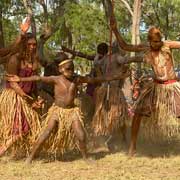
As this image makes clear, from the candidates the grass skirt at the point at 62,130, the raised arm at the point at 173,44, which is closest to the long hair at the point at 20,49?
the grass skirt at the point at 62,130

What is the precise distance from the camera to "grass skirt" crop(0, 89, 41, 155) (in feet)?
20.1

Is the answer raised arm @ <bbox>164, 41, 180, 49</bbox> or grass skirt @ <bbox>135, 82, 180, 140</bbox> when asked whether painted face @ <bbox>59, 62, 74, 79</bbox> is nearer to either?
grass skirt @ <bbox>135, 82, 180, 140</bbox>

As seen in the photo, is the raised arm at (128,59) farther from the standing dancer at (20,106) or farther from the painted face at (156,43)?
the standing dancer at (20,106)

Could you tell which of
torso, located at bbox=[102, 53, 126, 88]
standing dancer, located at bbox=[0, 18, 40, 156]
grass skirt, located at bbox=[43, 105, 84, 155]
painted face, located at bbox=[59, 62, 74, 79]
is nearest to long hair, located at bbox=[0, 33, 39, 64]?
standing dancer, located at bbox=[0, 18, 40, 156]

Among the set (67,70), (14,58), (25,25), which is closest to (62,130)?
(67,70)

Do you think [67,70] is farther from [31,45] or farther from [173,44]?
[173,44]

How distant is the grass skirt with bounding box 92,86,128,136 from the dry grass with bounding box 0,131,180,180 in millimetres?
424

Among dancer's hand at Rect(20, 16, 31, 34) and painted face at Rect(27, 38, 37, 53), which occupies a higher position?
dancer's hand at Rect(20, 16, 31, 34)

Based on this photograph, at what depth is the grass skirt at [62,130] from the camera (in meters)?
6.05

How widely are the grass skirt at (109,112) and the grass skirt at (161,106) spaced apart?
2.38 ft

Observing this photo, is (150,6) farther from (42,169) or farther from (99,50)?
(42,169)

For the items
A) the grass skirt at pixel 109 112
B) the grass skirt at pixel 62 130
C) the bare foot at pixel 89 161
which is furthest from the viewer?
the grass skirt at pixel 109 112

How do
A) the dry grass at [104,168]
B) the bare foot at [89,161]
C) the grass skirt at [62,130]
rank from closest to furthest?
the dry grass at [104,168] → the bare foot at [89,161] → the grass skirt at [62,130]

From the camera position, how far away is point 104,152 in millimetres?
6852
